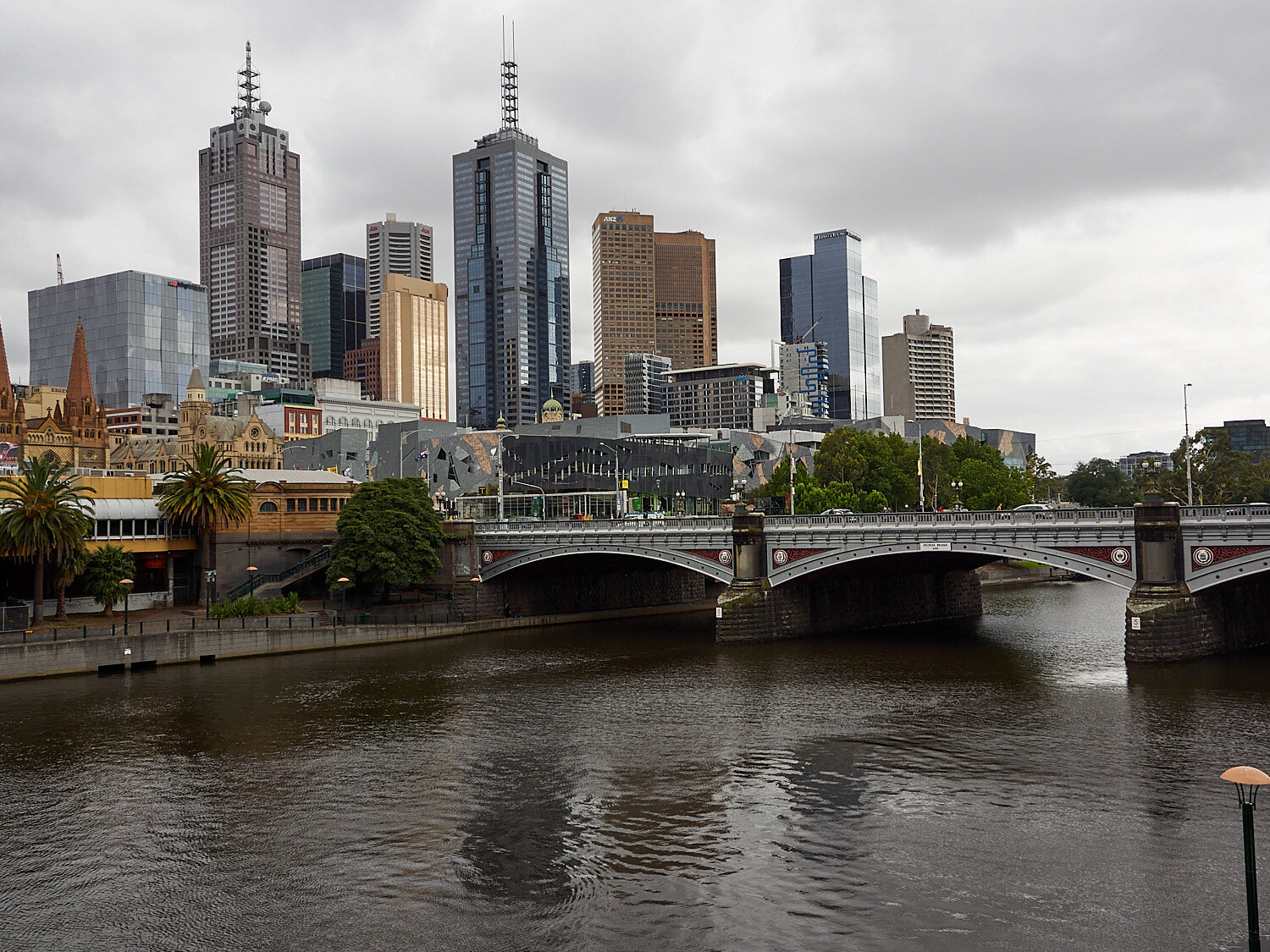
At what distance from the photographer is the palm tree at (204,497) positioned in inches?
3474

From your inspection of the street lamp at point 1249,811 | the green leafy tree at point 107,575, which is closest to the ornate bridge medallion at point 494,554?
the green leafy tree at point 107,575

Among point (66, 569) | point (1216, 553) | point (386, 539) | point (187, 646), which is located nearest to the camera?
point (1216, 553)

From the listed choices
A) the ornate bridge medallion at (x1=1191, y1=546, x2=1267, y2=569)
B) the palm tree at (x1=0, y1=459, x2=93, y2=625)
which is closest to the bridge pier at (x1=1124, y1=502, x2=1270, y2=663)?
the ornate bridge medallion at (x1=1191, y1=546, x2=1267, y2=569)

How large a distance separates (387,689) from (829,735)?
1091 inches

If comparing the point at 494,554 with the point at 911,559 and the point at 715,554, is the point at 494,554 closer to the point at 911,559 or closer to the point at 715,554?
the point at 715,554

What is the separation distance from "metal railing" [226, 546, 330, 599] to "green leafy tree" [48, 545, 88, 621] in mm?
14868

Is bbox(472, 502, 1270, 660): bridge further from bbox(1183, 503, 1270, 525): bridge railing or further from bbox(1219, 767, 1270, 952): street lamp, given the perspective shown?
bbox(1219, 767, 1270, 952): street lamp

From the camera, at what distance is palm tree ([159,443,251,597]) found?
8825cm

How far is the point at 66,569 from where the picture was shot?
77.5m

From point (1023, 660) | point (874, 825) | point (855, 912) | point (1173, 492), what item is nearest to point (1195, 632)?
point (1023, 660)

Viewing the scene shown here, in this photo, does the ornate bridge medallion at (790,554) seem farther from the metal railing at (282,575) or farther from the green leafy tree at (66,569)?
the green leafy tree at (66,569)

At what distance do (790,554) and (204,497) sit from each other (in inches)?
1909

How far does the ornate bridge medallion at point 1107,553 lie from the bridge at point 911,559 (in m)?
0.07

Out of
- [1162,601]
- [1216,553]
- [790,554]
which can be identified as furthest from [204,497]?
[1216,553]
